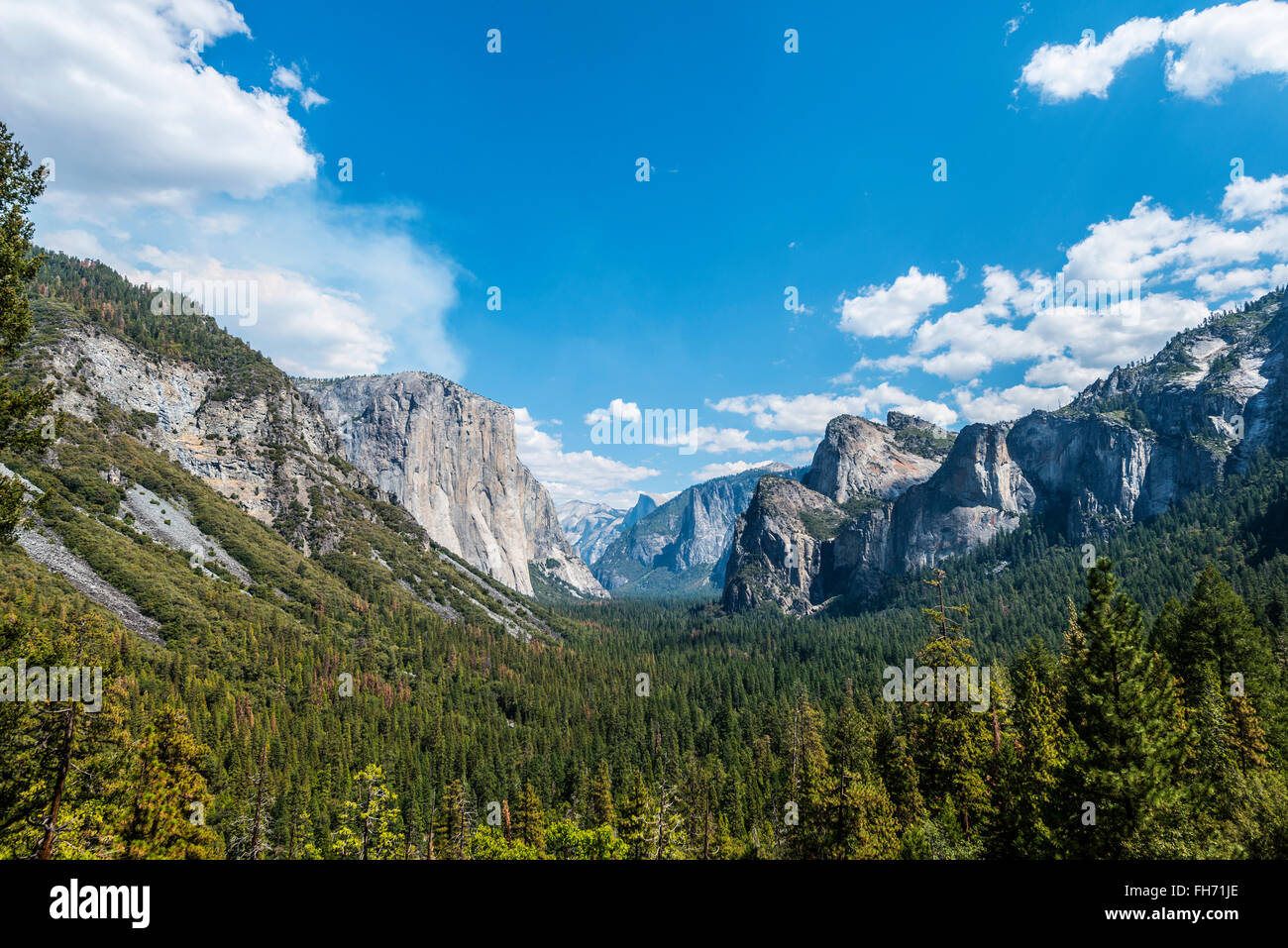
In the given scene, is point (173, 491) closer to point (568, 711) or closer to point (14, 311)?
point (568, 711)

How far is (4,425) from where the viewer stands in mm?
12969

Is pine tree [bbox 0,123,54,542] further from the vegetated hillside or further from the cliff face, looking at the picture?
the cliff face

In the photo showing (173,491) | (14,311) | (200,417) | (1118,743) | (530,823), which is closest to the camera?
(14,311)

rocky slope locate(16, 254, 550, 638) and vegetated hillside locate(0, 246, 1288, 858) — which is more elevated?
rocky slope locate(16, 254, 550, 638)

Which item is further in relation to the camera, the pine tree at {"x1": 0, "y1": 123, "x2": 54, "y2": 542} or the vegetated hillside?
the vegetated hillside

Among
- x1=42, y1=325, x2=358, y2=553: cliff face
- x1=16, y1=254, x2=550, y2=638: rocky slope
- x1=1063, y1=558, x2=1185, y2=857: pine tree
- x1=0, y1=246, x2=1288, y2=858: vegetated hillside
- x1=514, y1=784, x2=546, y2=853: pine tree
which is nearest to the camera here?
x1=1063, y1=558, x2=1185, y2=857: pine tree

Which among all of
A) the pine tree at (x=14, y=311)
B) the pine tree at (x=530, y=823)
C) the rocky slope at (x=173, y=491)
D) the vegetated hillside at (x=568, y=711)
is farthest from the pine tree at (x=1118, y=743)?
the rocky slope at (x=173, y=491)

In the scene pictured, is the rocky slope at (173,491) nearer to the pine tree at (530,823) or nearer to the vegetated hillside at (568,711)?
the vegetated hillside at (568,711)

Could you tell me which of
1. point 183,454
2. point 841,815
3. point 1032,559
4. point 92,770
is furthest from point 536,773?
point 1032,559

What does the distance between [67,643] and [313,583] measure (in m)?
136

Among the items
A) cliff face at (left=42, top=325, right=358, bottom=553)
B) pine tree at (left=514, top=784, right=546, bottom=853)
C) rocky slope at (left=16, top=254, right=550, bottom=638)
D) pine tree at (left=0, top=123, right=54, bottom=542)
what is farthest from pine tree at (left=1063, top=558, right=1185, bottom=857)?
cliff face at (left=42, top=325, right=358, bottom=553)

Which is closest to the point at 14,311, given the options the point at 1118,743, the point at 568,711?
the point at 1118,743

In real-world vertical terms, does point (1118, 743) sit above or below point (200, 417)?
below

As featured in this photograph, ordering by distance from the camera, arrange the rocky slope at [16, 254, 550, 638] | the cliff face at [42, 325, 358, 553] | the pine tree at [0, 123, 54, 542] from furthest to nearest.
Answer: the cliff face at [42, 325, 358, 553] → the rocky slope at [16, 254, 550, 638] → the pine tree at [0, 123, 54, 542]
